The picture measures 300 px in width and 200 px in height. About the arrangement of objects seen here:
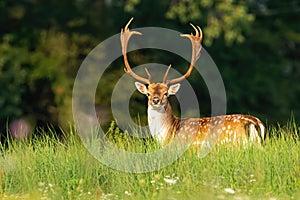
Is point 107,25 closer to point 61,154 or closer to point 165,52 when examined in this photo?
point 165,52

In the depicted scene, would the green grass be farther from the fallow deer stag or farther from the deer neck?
the deer neck

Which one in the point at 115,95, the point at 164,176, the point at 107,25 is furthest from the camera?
the point at 107,25

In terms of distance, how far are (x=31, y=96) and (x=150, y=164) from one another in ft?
33.7

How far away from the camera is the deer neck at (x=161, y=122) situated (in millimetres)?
8805

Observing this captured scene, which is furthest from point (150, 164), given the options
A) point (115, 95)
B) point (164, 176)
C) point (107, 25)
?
point (107, 25)

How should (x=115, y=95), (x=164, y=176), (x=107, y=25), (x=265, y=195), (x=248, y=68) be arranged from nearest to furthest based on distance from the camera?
(x=265, y=195) → (x=164, y=176) → (x=115, y=95) → (x=107, y=25) → (x=248, y=68)

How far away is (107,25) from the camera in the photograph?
1858 centimetres

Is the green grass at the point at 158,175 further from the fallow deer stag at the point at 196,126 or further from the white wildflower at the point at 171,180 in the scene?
the fallow deer stag at the point at 196,126

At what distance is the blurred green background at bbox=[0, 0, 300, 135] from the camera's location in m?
16.8

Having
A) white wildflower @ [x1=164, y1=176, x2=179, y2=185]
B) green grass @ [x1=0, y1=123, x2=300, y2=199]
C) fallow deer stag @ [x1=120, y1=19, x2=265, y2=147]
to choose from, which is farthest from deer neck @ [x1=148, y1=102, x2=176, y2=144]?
white wildflower @ [x1=164, y1=176, x2=179, y2=185]

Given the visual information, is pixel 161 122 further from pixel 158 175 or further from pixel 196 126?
pixel 158 175

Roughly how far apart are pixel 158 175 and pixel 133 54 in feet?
36.8

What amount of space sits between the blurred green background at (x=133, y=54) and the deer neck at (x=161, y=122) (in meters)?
7.05

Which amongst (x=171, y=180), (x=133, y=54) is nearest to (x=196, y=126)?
(x=171, y=180)
